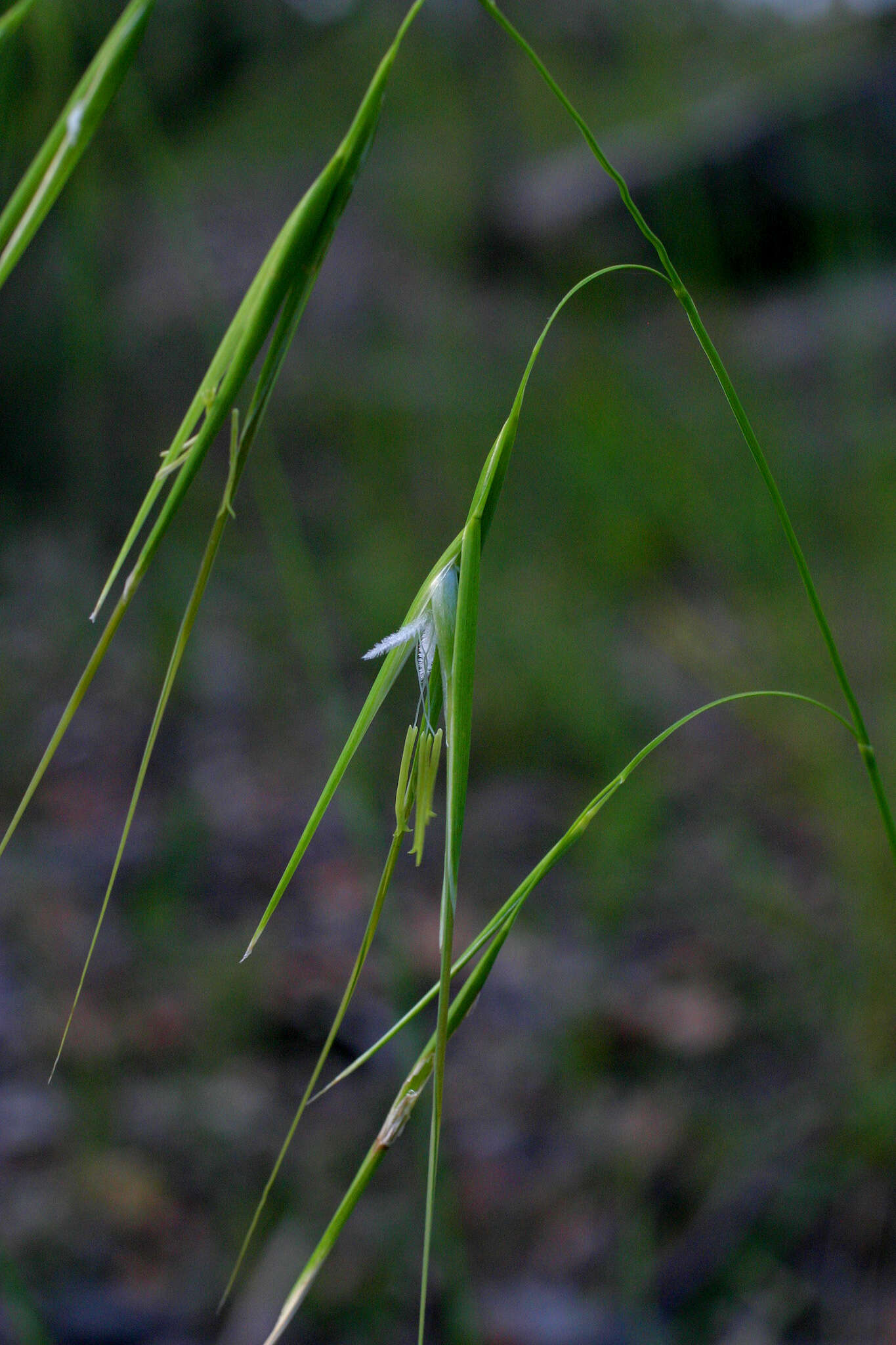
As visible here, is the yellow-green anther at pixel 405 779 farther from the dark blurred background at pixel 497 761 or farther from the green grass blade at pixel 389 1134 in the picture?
the dark blurred background at pixel 497 761

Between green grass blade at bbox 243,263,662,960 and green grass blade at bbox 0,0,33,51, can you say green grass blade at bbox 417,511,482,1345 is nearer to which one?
green grass blade at bbox 243,263,662,960

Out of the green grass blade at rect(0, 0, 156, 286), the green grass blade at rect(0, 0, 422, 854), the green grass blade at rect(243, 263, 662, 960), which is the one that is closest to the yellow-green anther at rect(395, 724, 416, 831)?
the green grass blade at rect(243, 263, 662, 960)

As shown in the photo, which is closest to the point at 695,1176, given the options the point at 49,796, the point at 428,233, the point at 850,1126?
the point at 850,1126

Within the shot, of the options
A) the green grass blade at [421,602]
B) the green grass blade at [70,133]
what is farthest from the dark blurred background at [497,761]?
the green grass blade at [421,602]

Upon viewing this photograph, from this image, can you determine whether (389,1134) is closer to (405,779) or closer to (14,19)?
(405,779)

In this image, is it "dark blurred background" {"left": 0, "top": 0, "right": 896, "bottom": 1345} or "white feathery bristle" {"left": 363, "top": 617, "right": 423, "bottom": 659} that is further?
"dark blurred background" {"left": 0, "top": 0, "right": 896, "bottom": 1345}

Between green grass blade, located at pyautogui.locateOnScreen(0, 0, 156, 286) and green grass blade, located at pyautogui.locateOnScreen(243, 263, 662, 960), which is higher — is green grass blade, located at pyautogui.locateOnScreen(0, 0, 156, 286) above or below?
above

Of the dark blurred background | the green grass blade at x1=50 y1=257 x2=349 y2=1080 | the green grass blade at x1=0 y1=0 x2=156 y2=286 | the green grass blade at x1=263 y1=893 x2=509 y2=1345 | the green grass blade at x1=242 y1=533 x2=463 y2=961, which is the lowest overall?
the dark blurred background

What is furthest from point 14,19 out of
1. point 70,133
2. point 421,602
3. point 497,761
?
point 497,761
